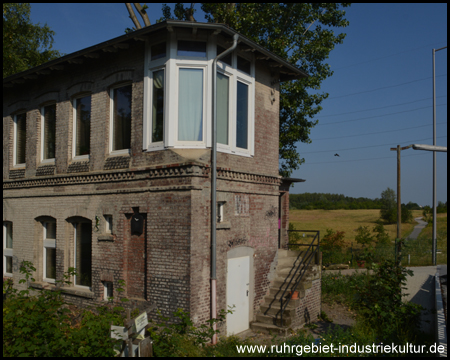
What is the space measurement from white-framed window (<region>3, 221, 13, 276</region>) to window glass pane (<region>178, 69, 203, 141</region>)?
27.0 ft

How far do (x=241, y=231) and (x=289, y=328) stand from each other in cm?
288

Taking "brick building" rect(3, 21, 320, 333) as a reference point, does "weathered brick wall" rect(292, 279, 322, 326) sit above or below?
below

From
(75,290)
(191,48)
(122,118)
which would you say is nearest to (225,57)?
(191,48)

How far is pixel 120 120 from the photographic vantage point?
10789mm

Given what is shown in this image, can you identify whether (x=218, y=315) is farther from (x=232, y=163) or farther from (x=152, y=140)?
(x=152, y=140)

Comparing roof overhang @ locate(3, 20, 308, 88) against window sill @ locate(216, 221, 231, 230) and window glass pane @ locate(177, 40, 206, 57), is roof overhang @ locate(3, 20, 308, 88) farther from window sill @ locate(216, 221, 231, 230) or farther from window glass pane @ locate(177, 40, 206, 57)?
window sill @ locate(216, 221, 231, 230)

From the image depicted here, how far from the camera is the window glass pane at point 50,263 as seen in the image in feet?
40.2

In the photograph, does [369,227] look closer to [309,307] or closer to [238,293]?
[309,307]

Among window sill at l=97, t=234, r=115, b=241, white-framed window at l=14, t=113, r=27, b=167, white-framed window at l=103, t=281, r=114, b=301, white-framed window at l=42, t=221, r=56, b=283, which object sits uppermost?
white-framed window at l=14, t=113, r=27, b=167

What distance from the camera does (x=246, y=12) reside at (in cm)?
1888

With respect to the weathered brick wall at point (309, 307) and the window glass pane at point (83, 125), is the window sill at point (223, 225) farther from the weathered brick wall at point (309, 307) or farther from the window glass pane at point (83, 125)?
the window glass pane at point (83, 125)

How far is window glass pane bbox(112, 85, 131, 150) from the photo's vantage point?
10602 mm

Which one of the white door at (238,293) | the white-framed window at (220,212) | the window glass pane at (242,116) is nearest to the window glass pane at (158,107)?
the window glass pane at (242,116)

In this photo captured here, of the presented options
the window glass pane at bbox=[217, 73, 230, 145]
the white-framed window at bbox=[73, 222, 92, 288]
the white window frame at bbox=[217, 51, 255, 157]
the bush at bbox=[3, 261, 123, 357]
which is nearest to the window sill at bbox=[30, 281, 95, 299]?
the white-framed window at bbox=[73, 222, 92, 288]
